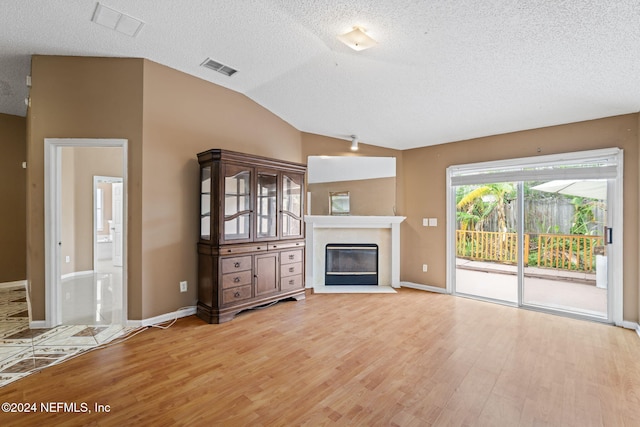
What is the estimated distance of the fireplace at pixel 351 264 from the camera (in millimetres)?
5012

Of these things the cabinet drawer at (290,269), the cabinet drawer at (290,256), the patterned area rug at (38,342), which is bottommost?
the patterned area rug at (38,342)

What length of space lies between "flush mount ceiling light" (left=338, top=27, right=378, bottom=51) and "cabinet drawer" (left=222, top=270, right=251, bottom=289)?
2.64m

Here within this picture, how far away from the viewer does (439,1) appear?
200 centimetres

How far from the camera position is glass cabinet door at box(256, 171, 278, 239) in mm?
3771

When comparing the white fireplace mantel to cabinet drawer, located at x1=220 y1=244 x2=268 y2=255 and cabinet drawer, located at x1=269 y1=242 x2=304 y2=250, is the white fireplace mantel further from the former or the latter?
cabinet drawer, located at x1=220 y1=244 x2=268 y2=255

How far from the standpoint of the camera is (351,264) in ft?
16.6

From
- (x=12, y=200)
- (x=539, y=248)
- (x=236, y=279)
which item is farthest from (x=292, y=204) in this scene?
(x=12, y=200)

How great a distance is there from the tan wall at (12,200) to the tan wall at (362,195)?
4876 mm

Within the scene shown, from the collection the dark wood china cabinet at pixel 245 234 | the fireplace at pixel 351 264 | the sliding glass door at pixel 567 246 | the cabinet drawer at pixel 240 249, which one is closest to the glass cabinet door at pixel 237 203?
the dark wood china cabinet at pixel 245 234

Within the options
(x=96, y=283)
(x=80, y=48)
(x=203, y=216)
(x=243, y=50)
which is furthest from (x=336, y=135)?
(x=96, y=283)

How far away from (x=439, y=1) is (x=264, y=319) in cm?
334

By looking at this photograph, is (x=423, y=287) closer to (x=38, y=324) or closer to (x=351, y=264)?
(x=351, y=264)

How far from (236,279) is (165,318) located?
33.8 inches

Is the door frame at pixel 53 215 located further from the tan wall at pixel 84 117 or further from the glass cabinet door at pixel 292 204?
the glass cabinet door at pixel 292 204
